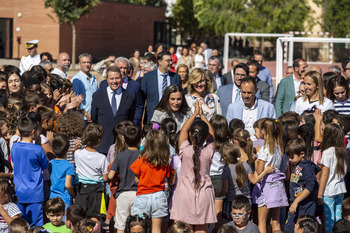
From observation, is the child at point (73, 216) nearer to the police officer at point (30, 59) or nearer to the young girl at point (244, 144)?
the young girl at point (244, 144)

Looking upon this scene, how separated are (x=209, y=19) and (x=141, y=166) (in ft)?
120

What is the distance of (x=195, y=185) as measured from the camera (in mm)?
6055

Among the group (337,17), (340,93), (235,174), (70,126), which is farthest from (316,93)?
(337,17)

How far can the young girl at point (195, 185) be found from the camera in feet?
19.8

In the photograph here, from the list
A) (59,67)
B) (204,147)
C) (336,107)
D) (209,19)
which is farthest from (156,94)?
(209,19)

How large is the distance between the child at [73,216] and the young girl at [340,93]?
4.46 m

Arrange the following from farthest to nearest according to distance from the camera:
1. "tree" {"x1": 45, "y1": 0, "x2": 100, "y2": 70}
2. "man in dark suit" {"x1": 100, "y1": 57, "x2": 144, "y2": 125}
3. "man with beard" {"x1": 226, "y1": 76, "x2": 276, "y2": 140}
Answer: "tree" {"x1": 45, "y1": 0, "x2": 100, "y2": 70}, "man in dark suit" {"x1": 100, "y1": 57, "x2": 144, "y2": 125}, "man with beard" {"x1": 226, "y1": 76, "x2": 276, "y2": 140}

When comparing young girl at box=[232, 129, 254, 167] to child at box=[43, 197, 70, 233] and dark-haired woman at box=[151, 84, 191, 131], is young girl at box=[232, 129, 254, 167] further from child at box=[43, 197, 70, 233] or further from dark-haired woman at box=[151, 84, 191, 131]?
child at box=[43, 197, 70, 233]

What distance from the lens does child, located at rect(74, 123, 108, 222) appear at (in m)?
6.55

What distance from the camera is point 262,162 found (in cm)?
652

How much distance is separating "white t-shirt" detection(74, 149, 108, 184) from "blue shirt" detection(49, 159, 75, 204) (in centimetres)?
15

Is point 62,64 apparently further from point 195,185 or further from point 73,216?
point 195,185

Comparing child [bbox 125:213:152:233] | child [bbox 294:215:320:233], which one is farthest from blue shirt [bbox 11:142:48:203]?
child [bbox 294:215:320:233]

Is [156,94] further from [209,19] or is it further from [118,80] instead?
[209,19]
